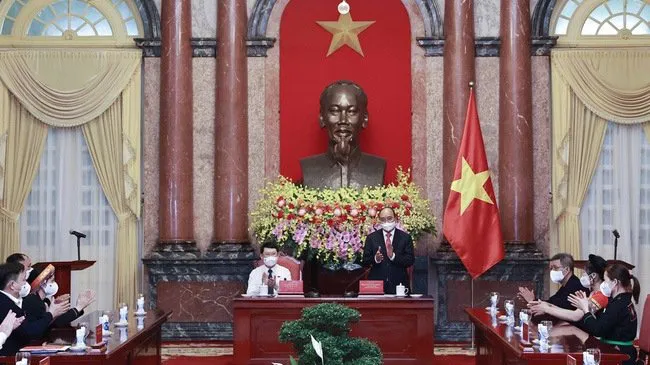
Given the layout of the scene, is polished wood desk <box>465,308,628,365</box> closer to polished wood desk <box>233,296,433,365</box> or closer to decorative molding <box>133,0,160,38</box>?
polished wood desk <box>233,296,433,365</box>

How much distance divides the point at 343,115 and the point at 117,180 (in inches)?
110

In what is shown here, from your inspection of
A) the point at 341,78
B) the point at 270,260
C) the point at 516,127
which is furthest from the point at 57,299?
the point at 516,127

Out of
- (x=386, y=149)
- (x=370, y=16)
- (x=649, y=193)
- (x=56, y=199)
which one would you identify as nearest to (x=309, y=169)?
(x=386, y=149)

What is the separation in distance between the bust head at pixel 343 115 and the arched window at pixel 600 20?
2.59m

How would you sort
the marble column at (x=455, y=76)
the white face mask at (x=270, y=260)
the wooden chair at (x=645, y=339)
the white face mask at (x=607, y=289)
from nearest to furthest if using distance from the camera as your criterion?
the white face mask at (x=607, y=289) < the wooden chair at (x=645, y=339) < the white face mask at (x=270, y=260) < the marble column at (x=455, y=76)

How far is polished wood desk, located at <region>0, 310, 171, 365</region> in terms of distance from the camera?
6.47 meters

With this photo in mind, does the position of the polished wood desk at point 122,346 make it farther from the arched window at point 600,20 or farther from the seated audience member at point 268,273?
the arched window at point 600,20

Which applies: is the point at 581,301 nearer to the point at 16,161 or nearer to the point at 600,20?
the point at 600,20

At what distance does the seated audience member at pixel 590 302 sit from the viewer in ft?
23.7

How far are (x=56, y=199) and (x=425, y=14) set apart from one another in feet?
16.0

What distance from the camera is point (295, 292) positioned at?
9.41 meters

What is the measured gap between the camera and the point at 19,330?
691 centimetres

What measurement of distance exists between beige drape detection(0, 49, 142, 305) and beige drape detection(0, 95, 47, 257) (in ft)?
0.04

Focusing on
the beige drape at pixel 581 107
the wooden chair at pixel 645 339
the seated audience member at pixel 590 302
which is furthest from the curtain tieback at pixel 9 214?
the wooden chair at pixel 645 339
